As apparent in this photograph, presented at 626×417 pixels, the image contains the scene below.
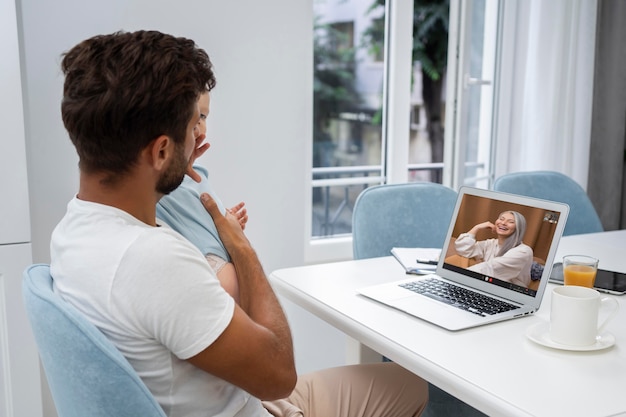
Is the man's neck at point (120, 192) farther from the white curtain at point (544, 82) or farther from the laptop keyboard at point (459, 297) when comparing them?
the white curtain at point (544, 82)

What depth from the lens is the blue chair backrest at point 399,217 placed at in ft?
7.04

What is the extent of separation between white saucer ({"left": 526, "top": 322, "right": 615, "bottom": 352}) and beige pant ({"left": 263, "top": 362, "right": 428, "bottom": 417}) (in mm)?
383

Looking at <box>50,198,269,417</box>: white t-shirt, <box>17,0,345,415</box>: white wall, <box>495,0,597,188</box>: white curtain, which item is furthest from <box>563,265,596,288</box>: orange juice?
<box>495,0,597,188</box>: white curtain

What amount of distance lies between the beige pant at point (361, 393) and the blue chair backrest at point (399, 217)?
588 mm

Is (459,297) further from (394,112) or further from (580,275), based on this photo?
(394,112)

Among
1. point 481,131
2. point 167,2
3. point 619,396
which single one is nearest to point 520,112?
point 481,131

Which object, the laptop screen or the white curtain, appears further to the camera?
the white curtain

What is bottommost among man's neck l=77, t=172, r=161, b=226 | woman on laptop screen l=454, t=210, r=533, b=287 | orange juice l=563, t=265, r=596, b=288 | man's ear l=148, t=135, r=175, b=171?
orange juice l=563, t=265, r=596, b=288

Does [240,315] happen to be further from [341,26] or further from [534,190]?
[341,26]

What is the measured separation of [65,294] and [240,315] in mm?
279

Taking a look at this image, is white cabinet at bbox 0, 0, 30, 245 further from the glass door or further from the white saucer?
the glass door

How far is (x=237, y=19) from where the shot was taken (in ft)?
7.89

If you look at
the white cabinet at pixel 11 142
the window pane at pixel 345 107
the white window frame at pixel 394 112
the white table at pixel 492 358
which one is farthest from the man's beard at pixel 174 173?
the window pane at pixel 345 107

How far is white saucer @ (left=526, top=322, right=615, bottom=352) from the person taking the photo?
1.21 meters
